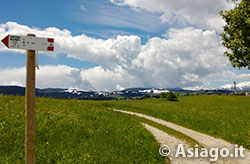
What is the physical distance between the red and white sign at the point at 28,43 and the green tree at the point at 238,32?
56.1ft

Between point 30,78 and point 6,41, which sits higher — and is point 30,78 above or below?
below

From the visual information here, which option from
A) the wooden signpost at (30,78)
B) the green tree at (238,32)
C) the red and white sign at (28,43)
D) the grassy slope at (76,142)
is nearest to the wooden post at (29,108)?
the wooden signpost at (30,78)

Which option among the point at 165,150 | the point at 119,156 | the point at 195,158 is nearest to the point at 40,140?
the point at 119,156

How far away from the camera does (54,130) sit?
14.5 meters

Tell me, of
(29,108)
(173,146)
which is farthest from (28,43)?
(173,146)

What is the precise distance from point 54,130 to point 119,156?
18.8 ft

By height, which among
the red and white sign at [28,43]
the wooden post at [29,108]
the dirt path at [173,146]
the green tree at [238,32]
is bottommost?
the dirt path at [173,146]

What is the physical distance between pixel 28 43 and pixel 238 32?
19.7 m

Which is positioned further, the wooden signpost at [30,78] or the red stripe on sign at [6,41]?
the wooden signpost at [30,78]

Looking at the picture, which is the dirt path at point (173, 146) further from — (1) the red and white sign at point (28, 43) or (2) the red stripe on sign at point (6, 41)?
(2) the red stripe on sign at point (6, 41)

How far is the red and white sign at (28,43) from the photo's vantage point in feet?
23.1

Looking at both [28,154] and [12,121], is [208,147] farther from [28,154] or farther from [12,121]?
[12,121]

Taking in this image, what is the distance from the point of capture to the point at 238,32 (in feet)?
64.7

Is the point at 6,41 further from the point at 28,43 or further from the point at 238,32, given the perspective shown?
the point at 238,32
